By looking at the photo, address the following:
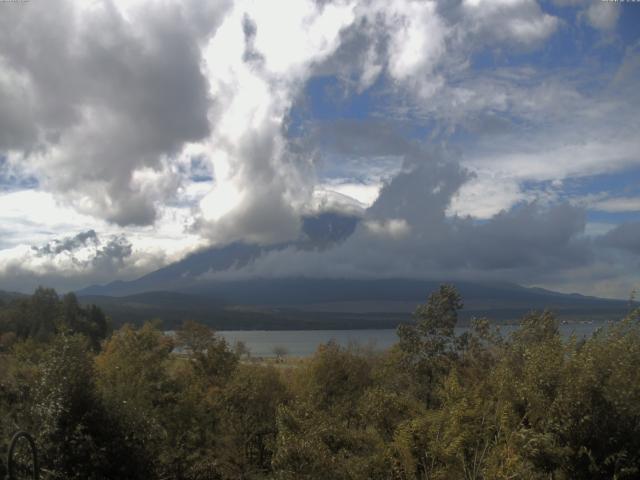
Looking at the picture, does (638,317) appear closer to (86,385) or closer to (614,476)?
(614,476)

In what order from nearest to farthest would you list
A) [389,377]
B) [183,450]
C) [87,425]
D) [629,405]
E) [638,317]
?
[629,405]
[638,317]
[87,425]
[183,450]
[389,377]

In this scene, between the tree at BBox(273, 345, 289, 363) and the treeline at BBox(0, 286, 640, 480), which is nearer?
the treeline at BBox(0, 286, 640, 480)

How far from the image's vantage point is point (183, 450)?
2447 cm

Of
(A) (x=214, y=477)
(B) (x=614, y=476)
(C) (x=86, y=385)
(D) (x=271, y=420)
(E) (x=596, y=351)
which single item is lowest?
(A) (x=214, y=477)

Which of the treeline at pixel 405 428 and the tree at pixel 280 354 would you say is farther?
the tree at pixel 280 354

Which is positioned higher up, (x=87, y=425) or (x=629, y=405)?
(x=629, y=405)

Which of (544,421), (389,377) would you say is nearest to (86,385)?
(544,421)

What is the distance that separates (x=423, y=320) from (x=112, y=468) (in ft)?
96.6

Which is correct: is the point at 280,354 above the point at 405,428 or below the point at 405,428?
below

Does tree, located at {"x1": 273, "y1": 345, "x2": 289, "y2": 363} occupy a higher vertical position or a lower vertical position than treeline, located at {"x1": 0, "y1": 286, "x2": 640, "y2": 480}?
lower

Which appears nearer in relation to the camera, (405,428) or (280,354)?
(405,428)

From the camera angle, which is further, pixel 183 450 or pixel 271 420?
pixel 271 420

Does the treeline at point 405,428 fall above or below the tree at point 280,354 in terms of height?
above

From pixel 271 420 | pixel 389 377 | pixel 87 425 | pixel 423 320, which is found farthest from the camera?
pixel 423 320
